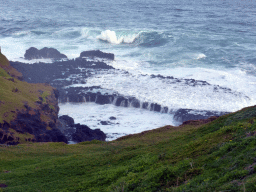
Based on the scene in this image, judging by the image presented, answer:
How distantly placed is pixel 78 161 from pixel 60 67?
2979 cm

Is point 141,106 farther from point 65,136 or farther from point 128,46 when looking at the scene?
point 128,46

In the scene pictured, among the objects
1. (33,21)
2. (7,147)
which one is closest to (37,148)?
(7,147)

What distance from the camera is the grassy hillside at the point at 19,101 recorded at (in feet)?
67.0

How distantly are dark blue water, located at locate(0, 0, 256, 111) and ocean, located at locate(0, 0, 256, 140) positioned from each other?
0.13 metres

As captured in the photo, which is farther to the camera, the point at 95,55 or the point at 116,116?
the point at 95,55

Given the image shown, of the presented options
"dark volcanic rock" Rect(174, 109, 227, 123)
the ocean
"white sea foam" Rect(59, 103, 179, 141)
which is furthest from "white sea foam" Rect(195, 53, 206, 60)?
"white sea foam" Rect(59, 103, 179, 141)

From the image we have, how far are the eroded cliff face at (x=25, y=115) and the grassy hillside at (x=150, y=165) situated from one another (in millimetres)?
2600

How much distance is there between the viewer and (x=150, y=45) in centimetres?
6028

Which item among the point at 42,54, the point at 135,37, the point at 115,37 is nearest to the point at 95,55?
the point at 42,54

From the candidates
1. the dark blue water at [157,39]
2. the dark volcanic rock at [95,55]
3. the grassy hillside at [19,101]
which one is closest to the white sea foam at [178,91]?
the dark blue water at [157,39]

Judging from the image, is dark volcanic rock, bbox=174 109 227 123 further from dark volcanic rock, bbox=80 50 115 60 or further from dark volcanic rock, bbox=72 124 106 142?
dark volcanic rock, bbox=80 50 115 60

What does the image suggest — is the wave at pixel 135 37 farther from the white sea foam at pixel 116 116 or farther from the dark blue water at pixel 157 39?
the white sea foam at pixel 116 116

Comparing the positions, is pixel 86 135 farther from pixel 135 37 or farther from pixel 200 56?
pixel 135 37

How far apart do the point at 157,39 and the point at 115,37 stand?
1011cm
